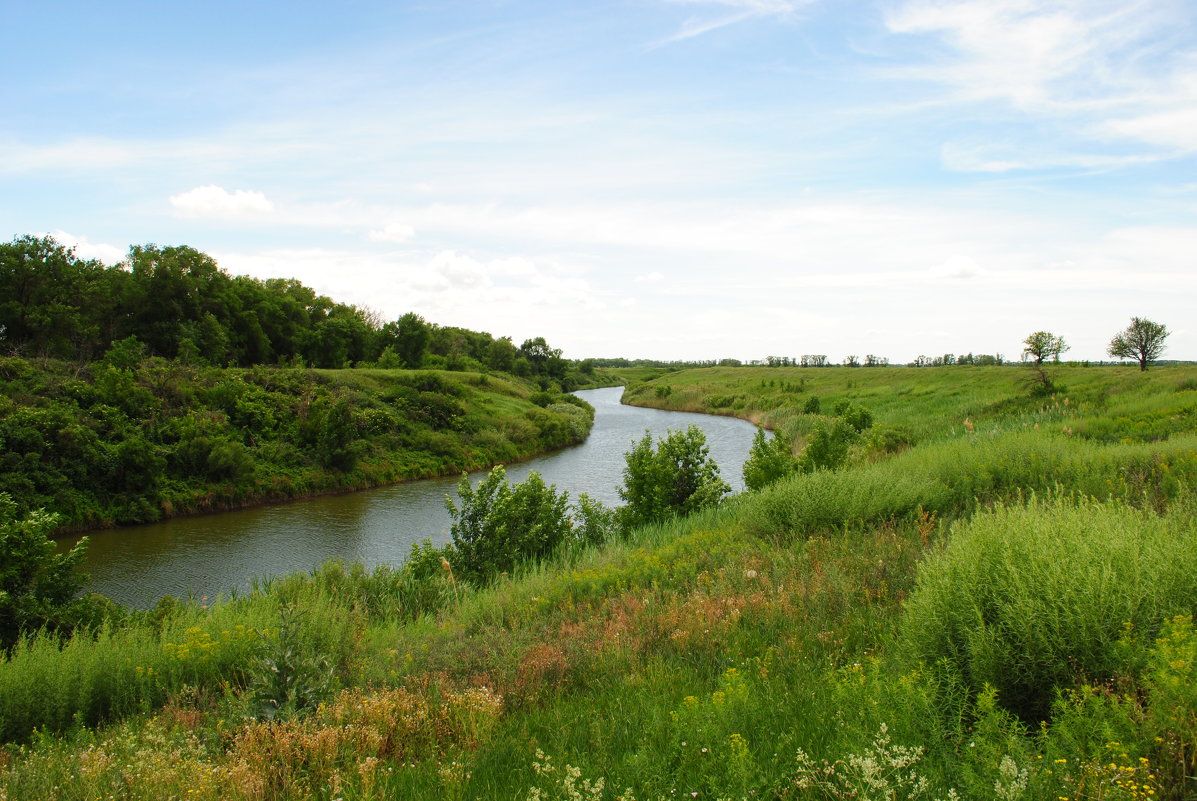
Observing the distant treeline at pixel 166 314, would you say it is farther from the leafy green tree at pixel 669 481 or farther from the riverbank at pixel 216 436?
the leafy green tree at pixel 669 481

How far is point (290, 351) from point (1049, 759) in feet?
167

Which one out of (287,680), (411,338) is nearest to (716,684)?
(287,680)

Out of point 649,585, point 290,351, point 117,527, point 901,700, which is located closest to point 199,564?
point 117,527

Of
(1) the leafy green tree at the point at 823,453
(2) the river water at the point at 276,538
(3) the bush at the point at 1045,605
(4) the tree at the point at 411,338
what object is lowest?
(2) the river water at the point at 276,538

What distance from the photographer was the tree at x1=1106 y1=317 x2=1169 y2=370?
37688 millimetres

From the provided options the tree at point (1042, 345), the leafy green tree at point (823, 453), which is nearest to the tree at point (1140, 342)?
the tree at point (1042, 345)

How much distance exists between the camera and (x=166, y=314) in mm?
38031

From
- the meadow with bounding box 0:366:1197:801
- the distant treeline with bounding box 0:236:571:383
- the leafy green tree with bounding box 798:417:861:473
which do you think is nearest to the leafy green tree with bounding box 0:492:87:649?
the meadow with bounding box 0:366:1197:801

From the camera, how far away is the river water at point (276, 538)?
53.4 feet

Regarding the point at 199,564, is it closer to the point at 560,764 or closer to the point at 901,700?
the point at 560,764

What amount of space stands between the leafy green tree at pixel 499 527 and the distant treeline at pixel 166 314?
1094 inches

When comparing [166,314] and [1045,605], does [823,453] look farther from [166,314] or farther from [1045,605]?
[166,314]

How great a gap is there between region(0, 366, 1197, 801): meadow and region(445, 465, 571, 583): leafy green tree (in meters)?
4.56

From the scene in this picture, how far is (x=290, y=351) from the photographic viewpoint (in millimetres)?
46938
